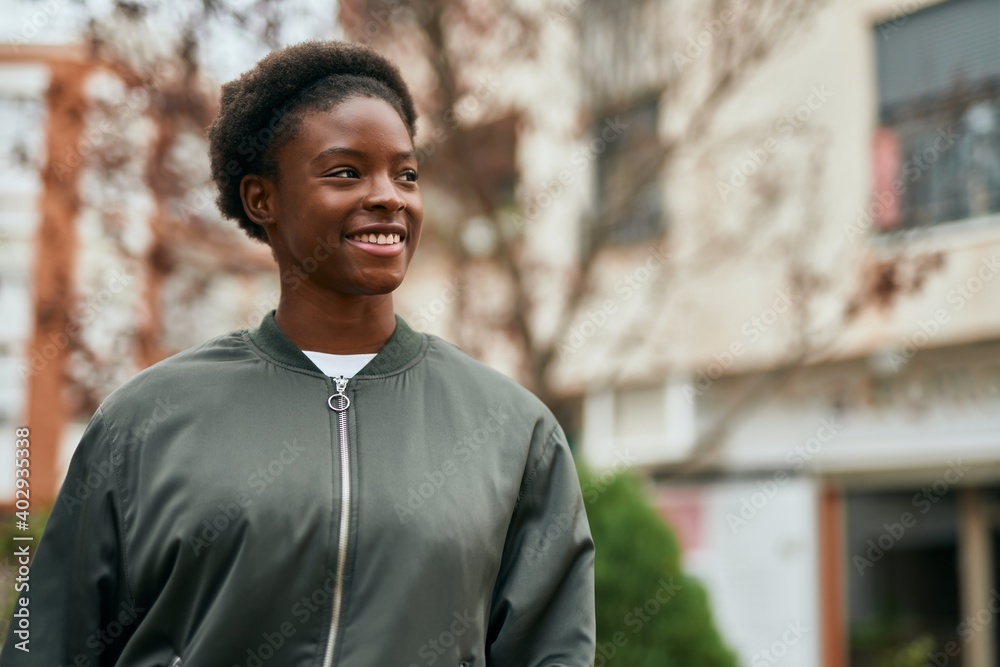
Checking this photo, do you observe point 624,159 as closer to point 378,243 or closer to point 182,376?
point 378,243

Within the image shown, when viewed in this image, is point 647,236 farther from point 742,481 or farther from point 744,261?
point 742,481

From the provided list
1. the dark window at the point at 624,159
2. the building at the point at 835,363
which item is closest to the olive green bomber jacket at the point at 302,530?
the dark window at the point at 624,159

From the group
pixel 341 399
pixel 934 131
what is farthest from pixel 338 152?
pixel 934 131

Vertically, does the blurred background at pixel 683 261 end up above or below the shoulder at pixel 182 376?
above

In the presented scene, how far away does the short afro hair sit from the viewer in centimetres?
206

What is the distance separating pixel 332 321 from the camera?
2.10 meters

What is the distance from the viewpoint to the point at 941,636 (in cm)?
938

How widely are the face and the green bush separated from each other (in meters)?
3.47

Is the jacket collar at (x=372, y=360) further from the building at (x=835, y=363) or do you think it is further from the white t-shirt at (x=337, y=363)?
the building at (x=835, y=363)

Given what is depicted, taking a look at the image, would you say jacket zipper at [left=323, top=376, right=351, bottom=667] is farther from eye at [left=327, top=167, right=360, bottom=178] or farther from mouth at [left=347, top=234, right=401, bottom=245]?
eye at [left=327, top=167, right=360, bottom=178]

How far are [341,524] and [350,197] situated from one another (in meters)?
0.56

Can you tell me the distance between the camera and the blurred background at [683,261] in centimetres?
559

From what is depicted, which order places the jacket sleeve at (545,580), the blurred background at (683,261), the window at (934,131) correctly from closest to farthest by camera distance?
1. the jacket sleeve at (545,580)
2. the blurred background at (683,261)
3. the window at (934,131)

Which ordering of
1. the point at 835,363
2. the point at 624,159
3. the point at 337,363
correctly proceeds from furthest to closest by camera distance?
the point at 835,363
the point at 624,159
the point at 337,363
